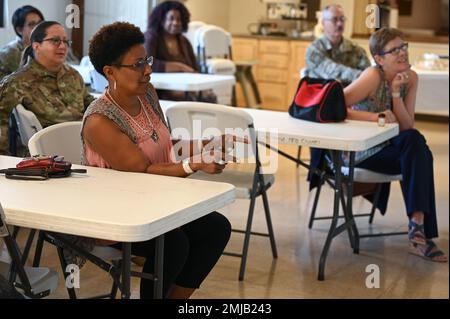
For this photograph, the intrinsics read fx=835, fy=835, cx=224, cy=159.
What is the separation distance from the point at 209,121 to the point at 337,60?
5.56 feet

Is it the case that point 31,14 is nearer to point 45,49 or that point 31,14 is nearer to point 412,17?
point 45,49

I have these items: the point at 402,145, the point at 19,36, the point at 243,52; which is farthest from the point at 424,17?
the point at 19,36

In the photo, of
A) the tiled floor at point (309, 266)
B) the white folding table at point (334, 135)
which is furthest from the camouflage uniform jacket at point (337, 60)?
the white folding table at point (334, 135)

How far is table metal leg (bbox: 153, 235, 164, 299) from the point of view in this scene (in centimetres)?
203

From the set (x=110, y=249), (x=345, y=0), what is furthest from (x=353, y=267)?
(x=345, y=0)

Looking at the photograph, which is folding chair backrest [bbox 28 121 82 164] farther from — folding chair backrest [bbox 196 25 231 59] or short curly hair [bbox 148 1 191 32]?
folding chair backrest [bbox 196 25 231 59]

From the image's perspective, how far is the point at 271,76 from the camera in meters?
8.52

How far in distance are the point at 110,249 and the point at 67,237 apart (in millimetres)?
141

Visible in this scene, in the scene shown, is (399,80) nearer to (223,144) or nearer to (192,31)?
(223,144)

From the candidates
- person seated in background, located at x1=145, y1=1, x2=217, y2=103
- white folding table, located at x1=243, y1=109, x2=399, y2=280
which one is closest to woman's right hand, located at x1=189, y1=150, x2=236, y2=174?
white folding table, located at x1=243, y1=109, x2=399, y2=280

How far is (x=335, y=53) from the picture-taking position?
4.85 meters

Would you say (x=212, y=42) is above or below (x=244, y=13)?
below

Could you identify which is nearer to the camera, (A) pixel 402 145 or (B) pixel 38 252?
(B) pixel 38 252

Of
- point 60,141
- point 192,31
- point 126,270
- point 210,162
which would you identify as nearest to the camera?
point 126,270
